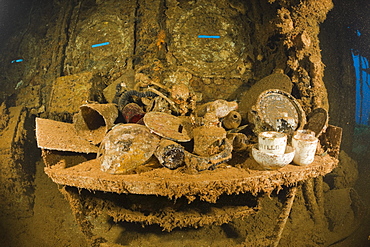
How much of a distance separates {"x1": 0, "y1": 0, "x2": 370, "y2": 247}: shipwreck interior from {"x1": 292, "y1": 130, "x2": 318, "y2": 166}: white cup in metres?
0.03

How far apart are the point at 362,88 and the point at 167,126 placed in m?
7.12

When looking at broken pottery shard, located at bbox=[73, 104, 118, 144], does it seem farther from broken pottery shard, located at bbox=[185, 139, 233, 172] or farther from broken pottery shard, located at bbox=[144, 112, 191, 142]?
broken pottery shard, located at bbox=[185, 139, 233, 172]

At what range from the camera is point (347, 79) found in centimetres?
518

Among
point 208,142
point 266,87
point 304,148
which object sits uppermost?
point 266,87

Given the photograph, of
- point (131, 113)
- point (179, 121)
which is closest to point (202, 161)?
point (179, 121)

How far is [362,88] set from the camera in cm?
557

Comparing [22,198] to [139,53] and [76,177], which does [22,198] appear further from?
[139,53]

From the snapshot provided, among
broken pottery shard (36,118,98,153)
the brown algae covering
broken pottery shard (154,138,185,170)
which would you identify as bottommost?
the brown algae covering

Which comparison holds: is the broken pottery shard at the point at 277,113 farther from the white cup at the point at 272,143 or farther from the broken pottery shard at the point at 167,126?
the broken pottery shard at the point at 167,126

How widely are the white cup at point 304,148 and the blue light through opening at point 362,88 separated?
17.3 feet

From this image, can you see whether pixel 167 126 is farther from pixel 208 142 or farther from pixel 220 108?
pixel 220 108

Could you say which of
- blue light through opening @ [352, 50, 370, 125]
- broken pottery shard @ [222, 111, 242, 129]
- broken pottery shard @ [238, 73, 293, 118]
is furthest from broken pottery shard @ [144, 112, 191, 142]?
blue light through opening @ [352, 50, 370, 125]

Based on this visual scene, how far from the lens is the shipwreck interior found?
196 centimetres

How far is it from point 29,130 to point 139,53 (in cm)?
309
